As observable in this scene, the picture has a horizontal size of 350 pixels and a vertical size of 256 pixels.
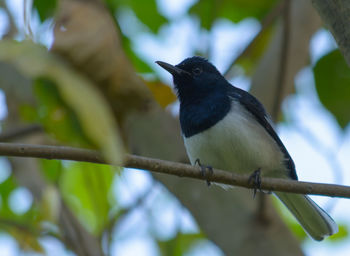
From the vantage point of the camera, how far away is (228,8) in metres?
5.98

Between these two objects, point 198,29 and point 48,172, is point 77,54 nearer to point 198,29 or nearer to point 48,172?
point 48,172

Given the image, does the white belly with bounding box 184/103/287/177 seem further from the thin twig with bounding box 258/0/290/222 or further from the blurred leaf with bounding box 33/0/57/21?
the blurred leaf with bounding box 33/0/57/21

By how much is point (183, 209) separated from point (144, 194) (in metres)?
0.32

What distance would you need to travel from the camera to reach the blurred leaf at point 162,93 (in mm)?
4828

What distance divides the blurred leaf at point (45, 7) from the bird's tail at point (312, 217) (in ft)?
7.36

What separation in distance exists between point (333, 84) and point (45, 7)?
2107 mm

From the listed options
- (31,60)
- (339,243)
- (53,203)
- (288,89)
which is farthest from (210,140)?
(339,243)

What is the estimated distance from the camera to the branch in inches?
96.3

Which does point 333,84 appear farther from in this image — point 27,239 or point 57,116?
point 27,239

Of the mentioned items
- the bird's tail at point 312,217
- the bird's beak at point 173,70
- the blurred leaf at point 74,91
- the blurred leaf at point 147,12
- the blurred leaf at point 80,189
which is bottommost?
the blurred leaf at point 74,91

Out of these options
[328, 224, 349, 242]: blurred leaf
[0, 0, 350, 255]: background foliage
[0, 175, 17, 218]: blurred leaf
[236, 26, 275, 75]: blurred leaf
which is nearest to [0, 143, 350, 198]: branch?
[0, 0, 350, 255]: background foliage

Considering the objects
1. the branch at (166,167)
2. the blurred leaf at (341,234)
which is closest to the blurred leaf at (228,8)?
the branch at (166,167)

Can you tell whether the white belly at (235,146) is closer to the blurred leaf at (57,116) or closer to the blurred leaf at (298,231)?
the blurred leaf at (57,116)

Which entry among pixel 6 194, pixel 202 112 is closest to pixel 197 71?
pixel 202 112
